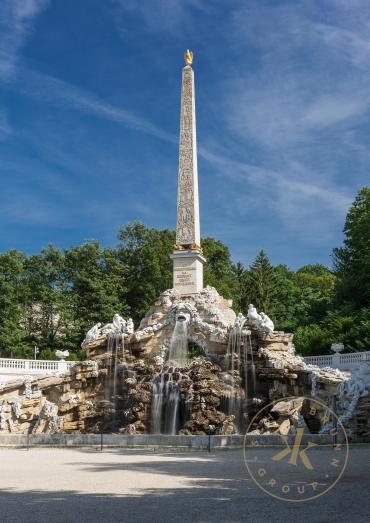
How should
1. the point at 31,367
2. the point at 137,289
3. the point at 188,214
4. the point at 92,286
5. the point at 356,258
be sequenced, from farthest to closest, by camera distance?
1. the point at 137,289
2. the point at 92,286
3. the point at 356,258
4. the point at 31,367
5. the point at 188,214

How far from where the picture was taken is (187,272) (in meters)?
31.9

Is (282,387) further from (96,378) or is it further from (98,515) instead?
(98,515)

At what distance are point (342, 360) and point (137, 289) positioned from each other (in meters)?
22.6

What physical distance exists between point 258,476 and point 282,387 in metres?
16.1

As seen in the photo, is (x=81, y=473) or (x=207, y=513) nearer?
(x=207, y=513)

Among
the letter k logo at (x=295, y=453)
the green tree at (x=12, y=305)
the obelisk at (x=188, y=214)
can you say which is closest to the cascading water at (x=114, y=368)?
the obelisk at (x=188, y=214)

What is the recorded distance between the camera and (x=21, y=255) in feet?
153

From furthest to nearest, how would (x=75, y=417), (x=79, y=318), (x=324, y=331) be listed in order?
(x=79, y=318) → (x=324, y=331) → (x=75, y=417)

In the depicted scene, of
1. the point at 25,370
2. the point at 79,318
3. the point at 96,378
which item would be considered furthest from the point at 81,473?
the point at 79,318

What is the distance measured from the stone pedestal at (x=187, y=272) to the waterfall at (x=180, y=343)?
181cm

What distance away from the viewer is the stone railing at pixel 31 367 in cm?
3312

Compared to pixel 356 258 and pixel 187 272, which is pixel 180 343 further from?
pixel 356 258

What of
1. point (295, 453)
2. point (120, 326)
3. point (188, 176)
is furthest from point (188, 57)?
point (295, 453)

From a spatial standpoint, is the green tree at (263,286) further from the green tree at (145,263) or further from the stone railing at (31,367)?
the stone railing at (31,367)
